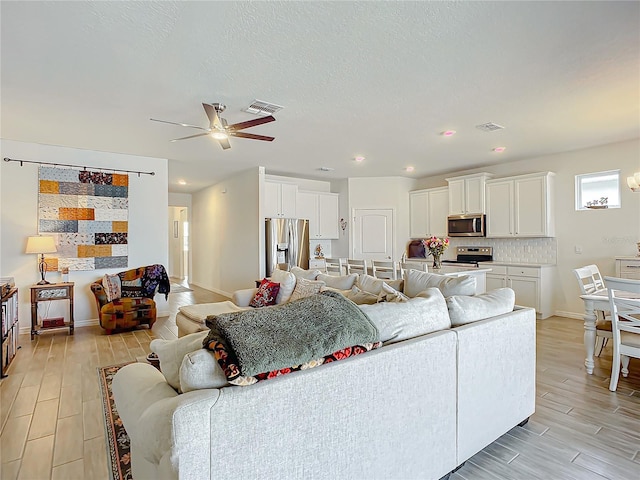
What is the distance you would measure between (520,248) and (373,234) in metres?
2.84

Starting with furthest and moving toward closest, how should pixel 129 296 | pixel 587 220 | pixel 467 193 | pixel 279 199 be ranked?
pixel 279 199 → pixel 467 193 → pixel 587 220 → pixel 129 296

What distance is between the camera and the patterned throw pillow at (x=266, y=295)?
3.90m

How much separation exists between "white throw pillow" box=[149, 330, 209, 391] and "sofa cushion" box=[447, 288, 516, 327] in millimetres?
1441

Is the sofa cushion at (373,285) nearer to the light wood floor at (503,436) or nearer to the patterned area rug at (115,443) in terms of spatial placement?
the light wood floor at (503,436)

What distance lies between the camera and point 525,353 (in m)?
2.27

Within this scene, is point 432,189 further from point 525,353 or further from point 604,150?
point 525,353

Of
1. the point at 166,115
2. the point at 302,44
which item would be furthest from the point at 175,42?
the point at 166,115

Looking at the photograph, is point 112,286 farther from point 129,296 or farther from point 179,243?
point 179,243

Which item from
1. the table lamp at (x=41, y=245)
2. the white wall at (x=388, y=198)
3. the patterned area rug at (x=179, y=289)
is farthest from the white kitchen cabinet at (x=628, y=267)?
the patterned area rug at (x=179, y=289)

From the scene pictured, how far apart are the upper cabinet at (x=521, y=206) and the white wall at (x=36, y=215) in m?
5.79

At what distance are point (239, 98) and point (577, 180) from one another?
5336 millimetres

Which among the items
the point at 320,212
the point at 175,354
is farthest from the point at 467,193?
the point at 175,354

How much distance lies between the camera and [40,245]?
4.44m

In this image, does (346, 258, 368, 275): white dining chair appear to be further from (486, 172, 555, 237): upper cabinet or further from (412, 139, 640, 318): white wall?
(412, 139, 640, 318): white wall
